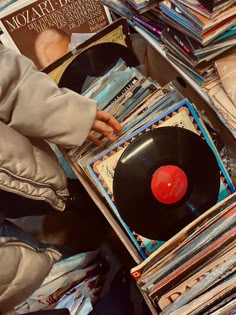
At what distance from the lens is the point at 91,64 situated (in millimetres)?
1082

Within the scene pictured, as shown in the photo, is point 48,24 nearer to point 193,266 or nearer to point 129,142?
point 129,142

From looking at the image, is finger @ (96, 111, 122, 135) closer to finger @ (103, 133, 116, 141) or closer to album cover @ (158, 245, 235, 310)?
finger @ (103, 133, 116, 141)

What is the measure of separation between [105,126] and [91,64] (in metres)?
0.31

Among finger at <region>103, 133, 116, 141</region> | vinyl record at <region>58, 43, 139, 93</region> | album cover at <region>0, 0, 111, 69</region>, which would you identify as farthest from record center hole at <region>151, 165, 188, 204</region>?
album cover at <region>0, 0, 111, 69</region>

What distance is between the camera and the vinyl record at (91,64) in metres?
1.07

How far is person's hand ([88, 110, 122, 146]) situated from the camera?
2.77ft

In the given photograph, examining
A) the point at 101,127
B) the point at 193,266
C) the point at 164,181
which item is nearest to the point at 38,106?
the point at 101,127

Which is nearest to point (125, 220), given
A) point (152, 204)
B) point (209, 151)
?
point (152, 204)

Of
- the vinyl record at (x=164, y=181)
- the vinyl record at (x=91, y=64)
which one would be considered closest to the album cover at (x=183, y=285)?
the vinyl record at (x=164, y=181)

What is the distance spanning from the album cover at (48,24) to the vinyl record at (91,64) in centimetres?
12

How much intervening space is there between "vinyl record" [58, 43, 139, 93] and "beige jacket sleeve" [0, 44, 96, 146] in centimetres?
31

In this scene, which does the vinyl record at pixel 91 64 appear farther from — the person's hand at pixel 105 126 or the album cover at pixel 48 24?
the person's hand at pixel 105 126

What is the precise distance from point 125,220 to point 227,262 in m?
0.27

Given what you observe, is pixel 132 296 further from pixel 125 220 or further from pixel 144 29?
pixel 144 29
